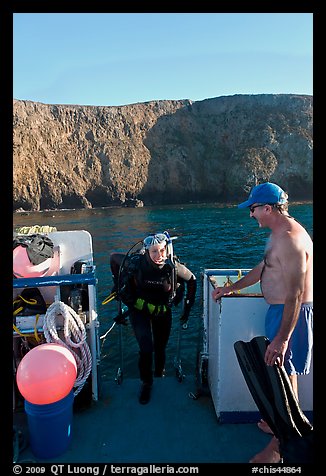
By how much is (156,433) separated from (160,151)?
57527 mm

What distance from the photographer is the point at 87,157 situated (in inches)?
2133

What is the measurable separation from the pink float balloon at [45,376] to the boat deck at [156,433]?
0.57 metres

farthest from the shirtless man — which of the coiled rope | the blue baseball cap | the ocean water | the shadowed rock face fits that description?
the shadowed rock face

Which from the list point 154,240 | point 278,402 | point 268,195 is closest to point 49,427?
point 278,402

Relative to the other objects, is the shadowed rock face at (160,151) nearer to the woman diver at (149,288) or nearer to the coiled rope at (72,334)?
the woman diver at (149,288)

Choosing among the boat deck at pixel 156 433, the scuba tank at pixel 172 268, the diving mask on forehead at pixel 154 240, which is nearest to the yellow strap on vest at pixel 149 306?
the scuba tank at pixel 172 268

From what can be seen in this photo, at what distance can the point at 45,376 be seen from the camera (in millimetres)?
2656

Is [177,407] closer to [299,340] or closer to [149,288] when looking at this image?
[149,288]

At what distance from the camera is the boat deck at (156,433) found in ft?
9.25

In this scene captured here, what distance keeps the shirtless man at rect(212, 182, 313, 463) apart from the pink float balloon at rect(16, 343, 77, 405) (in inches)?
61.0

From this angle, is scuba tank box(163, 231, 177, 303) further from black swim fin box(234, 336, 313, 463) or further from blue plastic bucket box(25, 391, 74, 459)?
blue plastic bucket box(25, 391, 74, 459)
